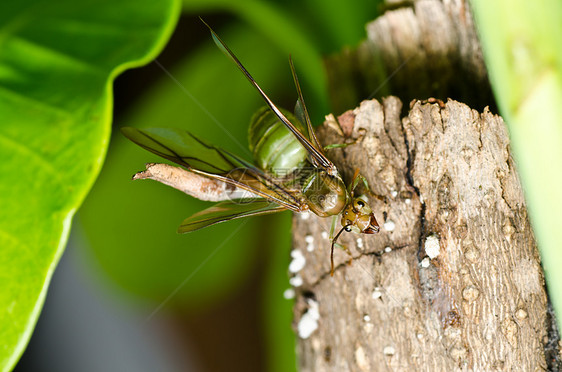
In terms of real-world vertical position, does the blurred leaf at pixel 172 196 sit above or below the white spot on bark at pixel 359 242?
above

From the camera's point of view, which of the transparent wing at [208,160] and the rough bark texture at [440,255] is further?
the transparent wing at [208,160]

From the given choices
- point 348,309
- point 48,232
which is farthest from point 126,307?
point 348,309

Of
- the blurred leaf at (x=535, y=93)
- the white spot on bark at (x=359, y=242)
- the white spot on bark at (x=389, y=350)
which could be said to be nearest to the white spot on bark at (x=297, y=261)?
the white spot on bark at (x=359, y=242)

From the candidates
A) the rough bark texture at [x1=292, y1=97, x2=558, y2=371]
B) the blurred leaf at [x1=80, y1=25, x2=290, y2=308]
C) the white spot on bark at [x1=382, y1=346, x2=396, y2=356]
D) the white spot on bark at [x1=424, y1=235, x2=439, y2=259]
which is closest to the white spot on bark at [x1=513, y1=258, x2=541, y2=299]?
the rough bark texture at [x1=292, y1=97, x2=558, y2=371]

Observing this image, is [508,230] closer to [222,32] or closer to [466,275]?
[466,275]

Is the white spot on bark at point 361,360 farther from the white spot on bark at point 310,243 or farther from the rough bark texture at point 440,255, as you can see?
the white spot on bark at point 310,243

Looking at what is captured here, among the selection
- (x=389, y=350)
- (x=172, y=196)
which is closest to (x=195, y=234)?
(x=172, y=196)

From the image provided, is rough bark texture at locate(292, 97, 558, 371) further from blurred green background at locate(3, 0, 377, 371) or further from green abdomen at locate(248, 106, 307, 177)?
blurred green background at locate(3, 0, 377, 371)

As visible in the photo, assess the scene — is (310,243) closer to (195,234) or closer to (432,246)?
(432,246)
